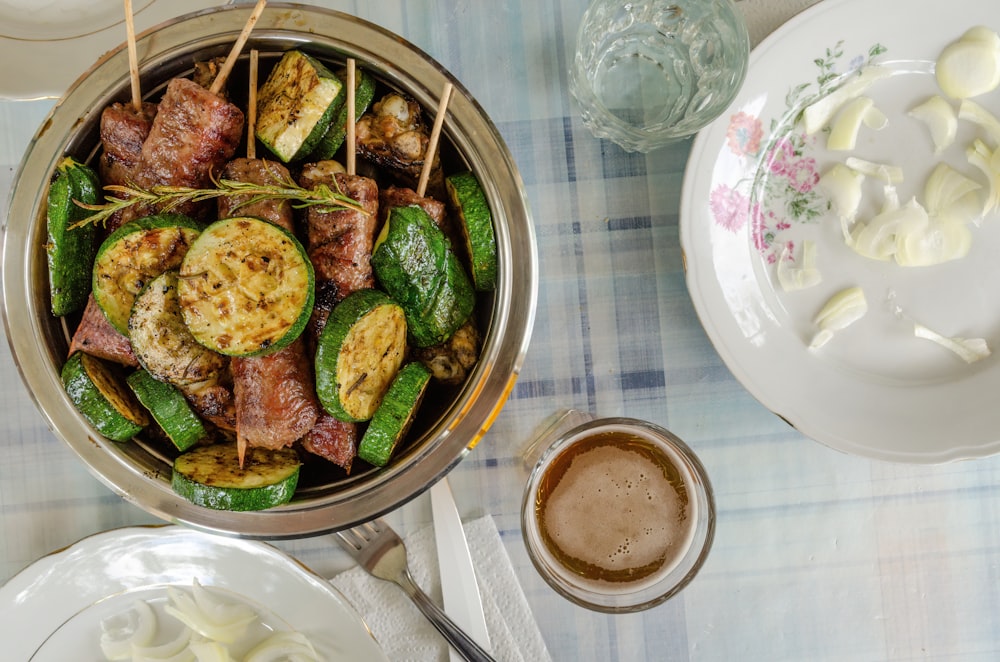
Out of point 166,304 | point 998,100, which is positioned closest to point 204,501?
point 166,304

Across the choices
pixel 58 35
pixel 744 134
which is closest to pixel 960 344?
pixel 744 134

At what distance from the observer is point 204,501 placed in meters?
1.12

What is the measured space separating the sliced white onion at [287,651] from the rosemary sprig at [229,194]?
855 millimetres

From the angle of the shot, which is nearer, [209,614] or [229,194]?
[229,194]

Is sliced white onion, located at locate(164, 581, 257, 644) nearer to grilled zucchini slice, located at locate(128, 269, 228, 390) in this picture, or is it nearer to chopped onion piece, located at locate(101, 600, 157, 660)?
chopped onion piece, located at locate(101, 600, 157, 660)

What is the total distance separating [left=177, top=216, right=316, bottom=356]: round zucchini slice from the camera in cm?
106

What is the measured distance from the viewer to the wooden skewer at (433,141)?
3.73 feet

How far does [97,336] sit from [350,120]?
0.49 m

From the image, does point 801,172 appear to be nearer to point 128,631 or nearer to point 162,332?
point 162,332

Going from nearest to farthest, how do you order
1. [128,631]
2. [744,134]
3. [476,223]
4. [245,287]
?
[245,287] < [476,223] < [744,134] < [128,631]

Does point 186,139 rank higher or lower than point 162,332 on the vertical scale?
higher

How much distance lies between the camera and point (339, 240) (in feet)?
3.71

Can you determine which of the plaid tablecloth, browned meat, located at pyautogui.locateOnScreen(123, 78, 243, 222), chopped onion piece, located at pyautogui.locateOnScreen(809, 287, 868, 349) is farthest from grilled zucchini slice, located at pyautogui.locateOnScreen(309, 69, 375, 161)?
chopped onion piece, located at pyautogui.locateOnScreen(809, 287, 868, 349)

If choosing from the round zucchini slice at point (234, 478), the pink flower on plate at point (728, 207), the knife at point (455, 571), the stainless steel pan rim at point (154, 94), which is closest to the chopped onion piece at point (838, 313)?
the pink flower on plate at point (728, 207)
